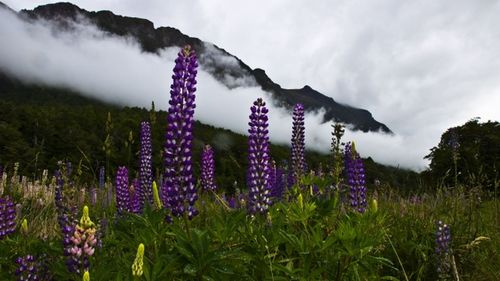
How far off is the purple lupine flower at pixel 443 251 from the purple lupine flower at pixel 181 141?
8.92ft

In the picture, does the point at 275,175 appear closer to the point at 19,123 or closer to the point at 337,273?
the point at 337,273

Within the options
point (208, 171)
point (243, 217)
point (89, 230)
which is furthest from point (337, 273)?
point (208, 171)

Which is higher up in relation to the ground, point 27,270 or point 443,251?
point 443,251

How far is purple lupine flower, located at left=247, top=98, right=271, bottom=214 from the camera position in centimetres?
445

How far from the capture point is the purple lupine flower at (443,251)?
189 inches

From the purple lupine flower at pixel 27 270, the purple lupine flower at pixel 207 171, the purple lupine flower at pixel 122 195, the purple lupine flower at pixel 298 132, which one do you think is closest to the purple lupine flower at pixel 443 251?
the purple lupine flower at pixel 298 132

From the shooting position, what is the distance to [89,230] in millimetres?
2840

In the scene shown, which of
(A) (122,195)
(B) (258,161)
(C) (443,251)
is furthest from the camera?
(A) (122,195)

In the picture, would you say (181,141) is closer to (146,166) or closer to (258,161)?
(258,161)

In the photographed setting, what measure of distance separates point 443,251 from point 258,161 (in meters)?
2.20

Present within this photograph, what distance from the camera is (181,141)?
12.9 feet

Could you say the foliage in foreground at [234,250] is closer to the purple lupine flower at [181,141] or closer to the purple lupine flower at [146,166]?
the purple lupine flower at [181,141]

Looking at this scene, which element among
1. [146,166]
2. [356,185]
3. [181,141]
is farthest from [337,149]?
[146,166]

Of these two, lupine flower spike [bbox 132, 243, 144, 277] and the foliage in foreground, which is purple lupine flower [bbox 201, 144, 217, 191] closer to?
the foliage in foreground
